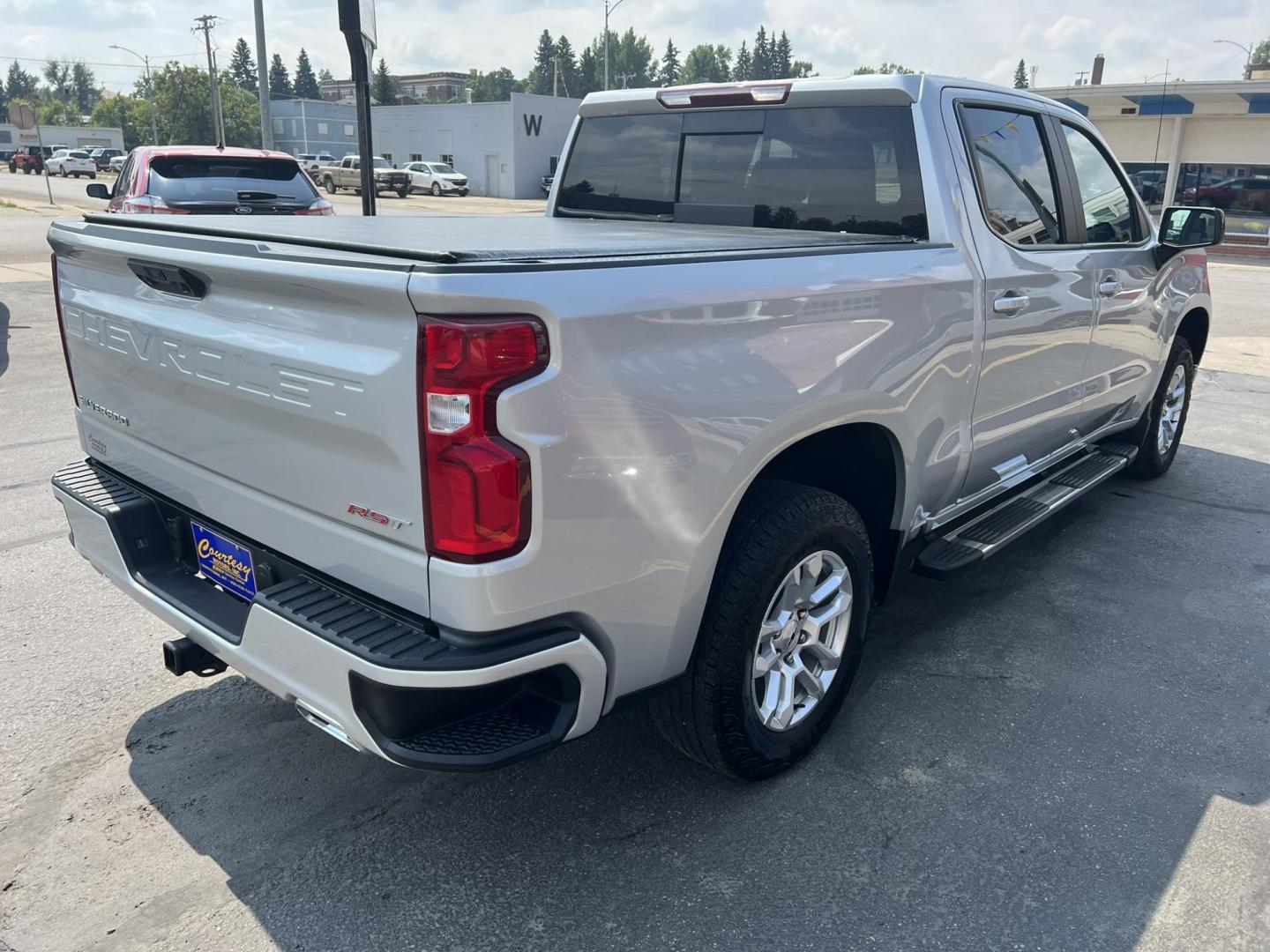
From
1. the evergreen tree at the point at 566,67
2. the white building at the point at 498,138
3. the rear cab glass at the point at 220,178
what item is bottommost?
the rear cab glass at the point at 220,178

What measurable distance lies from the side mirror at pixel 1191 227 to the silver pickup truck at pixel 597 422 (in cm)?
108

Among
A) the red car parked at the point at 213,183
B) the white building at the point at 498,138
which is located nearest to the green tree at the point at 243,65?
the white building at the point at 498,138

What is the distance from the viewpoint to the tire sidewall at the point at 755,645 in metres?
2.66

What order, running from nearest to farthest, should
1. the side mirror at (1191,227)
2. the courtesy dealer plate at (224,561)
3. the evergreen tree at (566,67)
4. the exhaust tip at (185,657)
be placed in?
the courtesy dealer plate at (224,561), the exhaust tip at (185,657), the side mirror at (1191,227), the evergreen tree at (566,67)

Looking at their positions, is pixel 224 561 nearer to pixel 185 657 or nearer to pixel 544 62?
pixel 185 657

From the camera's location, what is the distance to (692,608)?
249 cm

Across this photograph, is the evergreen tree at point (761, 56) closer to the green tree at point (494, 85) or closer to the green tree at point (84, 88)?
the green tree at point (494, 85)

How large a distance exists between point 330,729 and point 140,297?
1314mm

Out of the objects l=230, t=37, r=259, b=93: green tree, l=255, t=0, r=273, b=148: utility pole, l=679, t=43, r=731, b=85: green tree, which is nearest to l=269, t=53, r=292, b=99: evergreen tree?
l=230, t=37, r=259, b=93: green tree

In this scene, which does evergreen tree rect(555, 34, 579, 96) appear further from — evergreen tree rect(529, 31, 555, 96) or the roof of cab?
the roof of cab

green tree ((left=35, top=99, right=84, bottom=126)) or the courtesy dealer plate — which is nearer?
the courtesy dealer plate

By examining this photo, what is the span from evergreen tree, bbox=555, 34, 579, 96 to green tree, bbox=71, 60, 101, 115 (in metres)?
81.7

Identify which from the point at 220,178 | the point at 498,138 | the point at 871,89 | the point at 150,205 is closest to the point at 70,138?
the point at 498,138

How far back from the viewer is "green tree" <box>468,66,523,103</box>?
508 feet
